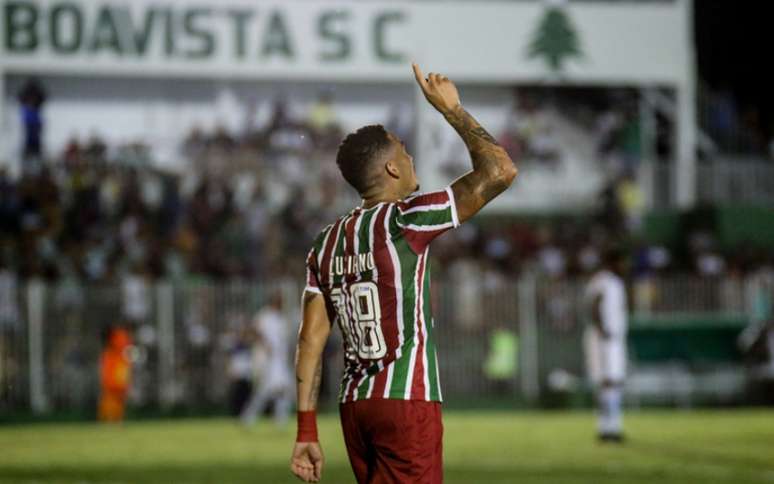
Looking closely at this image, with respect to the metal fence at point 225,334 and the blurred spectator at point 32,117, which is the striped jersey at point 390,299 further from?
the blurred spectator at point 32,117

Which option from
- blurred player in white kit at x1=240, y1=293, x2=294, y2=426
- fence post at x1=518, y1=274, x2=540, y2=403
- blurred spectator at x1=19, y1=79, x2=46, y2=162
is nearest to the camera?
blurred player in white kit at x1=240, y1=293, x2=294, y2=426

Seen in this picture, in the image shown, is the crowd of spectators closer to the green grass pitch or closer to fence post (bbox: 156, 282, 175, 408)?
fence post (bbox: 156, 282, 175, 408)

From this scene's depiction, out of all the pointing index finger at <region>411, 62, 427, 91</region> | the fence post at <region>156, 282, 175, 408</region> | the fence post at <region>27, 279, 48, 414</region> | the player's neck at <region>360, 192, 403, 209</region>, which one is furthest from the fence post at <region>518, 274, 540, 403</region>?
the pointing index finger at <region>411, 62, 427, 91</region>

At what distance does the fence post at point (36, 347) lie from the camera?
29.4 metres

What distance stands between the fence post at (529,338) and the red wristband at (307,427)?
2439 centimetres

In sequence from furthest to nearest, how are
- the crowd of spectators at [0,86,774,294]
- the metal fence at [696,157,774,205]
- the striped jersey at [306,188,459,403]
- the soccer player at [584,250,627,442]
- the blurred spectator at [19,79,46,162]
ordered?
the metal fence at [696,157,774,205] < the blurred spectator at [19,79,46,162] < the crowd of spectators at [0,86,774,294] < the soccer player at [584,250,627,442] < the striped jersey at [306,188,459,403]

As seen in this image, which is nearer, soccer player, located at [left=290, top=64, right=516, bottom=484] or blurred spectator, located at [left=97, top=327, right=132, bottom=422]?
soccer player, located at [left=290, top=64, right=516, bottom=484]

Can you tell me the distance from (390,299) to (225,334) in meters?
23.2

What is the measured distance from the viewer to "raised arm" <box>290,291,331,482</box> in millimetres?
7512

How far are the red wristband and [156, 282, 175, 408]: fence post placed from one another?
2281cm

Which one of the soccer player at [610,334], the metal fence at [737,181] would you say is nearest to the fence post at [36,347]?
the soccer player at [610,334]

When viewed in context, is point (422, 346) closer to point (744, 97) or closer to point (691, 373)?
point (691, 373)

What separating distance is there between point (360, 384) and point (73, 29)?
32.0 meters

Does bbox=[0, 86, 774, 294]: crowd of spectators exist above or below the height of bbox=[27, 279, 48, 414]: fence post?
above
